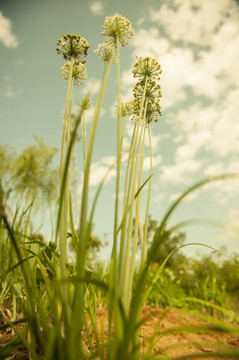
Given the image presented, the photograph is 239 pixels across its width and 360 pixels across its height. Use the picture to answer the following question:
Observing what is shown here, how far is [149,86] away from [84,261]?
85 centimetres

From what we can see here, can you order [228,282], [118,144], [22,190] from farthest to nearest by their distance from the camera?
[228,282] < [22,190] < [118,144]

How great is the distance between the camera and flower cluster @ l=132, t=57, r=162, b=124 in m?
1.04

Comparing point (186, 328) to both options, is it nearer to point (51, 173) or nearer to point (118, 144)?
point (118, 144)

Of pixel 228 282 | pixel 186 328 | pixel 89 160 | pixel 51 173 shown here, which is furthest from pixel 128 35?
pixel 51 173

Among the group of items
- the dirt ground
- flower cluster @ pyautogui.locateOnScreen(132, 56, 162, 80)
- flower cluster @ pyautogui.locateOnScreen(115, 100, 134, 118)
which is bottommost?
the dirt ground

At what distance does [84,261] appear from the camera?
0.57 m

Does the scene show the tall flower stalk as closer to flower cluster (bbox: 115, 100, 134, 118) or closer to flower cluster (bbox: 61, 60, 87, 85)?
flower cluster (bbox: 61, 60, 87, 85)

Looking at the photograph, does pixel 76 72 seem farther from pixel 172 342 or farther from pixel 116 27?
pixel 172 342

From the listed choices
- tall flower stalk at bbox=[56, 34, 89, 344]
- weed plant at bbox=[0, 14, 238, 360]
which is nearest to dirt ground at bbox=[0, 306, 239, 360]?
weed plant at bbox=[0, 14, 238, 360]

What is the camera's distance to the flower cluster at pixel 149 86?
1035 mm

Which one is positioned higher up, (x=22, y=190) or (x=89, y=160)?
(x=22, y=190)

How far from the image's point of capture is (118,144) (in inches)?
32.2

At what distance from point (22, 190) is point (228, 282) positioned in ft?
17.8

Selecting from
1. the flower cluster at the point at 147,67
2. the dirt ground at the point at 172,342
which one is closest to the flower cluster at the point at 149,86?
the flower cluster at the point at 147,67
